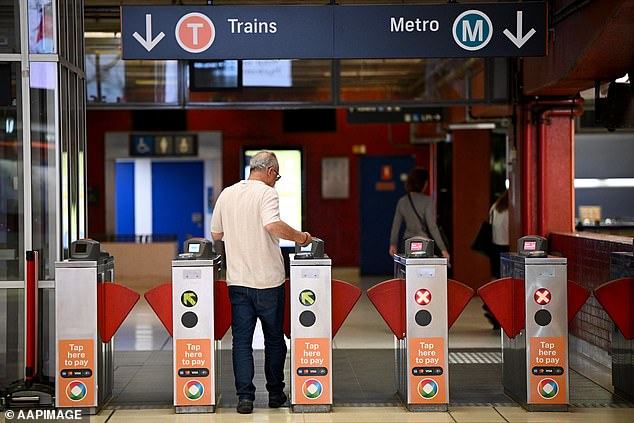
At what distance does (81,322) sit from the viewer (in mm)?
6457

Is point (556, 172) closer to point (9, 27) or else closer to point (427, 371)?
point (427, 371)

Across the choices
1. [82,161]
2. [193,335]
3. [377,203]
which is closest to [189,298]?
[193,335]

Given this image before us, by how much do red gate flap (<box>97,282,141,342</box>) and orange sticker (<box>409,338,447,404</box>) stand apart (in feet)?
5.94

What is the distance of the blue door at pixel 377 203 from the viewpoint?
16344 mm

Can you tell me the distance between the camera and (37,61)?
688 centimetres

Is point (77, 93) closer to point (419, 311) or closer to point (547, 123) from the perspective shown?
point (419, 311)

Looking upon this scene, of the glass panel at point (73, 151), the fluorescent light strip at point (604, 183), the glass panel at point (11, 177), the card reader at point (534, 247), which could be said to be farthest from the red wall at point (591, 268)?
the fluorescent light strip at point (604, 183)

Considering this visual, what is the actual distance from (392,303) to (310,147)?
9781 mm

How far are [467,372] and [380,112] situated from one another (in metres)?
5.63

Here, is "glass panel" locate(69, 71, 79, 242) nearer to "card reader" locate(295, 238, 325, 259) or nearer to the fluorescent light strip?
"card reader" locate(295, 238, 325, 259)

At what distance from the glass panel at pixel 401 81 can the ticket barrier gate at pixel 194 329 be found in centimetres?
382

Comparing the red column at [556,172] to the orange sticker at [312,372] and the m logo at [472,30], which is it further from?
the orange sticker at [312,372]

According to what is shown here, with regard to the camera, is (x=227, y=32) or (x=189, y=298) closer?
(x=189, y=298)

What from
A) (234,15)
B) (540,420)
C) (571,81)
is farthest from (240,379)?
(571,81)
